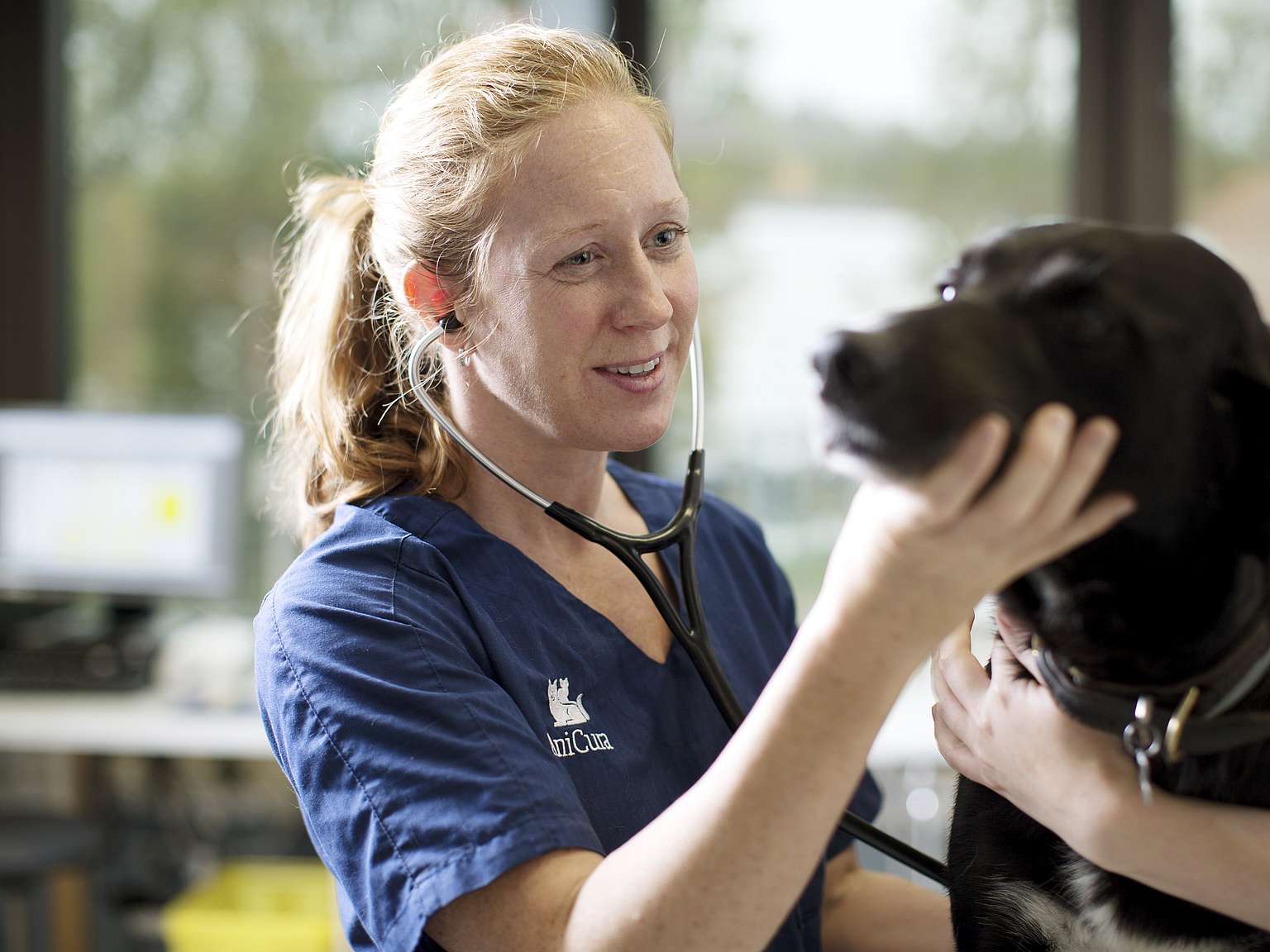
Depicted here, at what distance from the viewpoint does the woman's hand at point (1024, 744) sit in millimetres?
801

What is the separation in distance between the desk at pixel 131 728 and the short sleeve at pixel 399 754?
143 cm

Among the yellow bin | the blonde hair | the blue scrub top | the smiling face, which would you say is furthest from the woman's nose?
the yellow bin

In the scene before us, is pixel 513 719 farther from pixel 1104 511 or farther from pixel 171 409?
pixel 171 409

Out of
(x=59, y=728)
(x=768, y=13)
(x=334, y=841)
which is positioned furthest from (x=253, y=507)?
(x=334, y=841)

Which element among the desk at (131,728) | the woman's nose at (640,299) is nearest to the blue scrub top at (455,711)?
the woman's nose at (640,299)

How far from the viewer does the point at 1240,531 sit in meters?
0.79

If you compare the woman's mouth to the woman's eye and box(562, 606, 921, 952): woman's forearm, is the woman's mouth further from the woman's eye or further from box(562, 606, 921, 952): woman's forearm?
box(562, 606, 921, 952): woman's forearm

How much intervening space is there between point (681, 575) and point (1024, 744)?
348 mm

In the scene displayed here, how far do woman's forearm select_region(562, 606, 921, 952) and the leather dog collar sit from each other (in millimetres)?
178

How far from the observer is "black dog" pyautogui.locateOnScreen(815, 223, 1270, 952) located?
0.72 m

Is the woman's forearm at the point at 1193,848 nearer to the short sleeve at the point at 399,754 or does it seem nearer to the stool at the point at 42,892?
the short sleeve at the point at 399,754

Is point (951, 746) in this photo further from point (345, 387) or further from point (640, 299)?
point (345, 387)

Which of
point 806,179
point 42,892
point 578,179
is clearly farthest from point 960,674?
point 806,179

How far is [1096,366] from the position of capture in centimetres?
73
